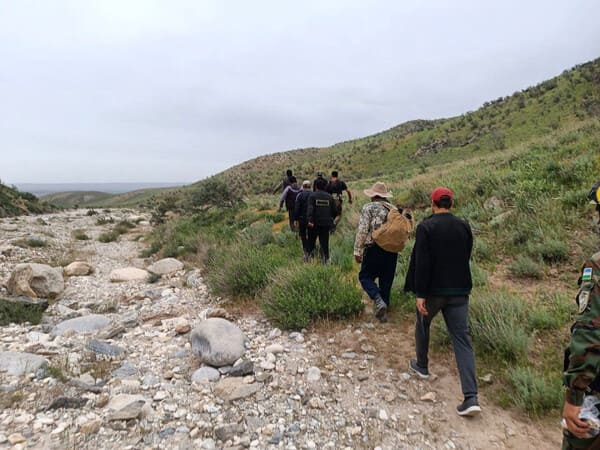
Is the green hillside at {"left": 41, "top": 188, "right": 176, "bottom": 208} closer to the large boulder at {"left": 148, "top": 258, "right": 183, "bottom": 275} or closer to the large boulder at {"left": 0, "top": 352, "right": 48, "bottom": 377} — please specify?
the large boulder at {"left": 148, "top": 258, "right": 183, "bottom": 275}

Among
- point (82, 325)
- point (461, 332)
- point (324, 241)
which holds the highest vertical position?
point (324, 241)

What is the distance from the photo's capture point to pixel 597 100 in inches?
867

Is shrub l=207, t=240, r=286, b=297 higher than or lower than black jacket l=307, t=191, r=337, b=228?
lower

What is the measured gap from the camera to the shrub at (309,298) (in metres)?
4.98

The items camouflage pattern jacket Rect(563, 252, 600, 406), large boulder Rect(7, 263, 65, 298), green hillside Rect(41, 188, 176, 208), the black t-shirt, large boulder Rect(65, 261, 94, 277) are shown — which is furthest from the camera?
green hillside Rect(41, 188, 176, 208)

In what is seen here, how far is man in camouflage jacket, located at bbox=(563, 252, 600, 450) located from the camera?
1.59 meters

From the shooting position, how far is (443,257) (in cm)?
323

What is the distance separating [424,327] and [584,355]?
2059 mm

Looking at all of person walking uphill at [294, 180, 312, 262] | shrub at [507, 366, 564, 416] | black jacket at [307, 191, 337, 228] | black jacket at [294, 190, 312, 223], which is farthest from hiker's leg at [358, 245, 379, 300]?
black jacket at [294, 190, 312, 223]

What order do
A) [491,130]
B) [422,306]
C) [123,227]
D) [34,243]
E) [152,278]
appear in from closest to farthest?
[422,306] → [152,278] → [34,243] → [123,227] → [491,130]

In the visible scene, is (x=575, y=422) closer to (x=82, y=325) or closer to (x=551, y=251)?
(x=551, y=251)

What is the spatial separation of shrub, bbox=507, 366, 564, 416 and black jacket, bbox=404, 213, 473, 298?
93 cm

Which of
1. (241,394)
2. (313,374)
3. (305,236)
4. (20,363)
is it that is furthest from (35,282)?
(313,374)

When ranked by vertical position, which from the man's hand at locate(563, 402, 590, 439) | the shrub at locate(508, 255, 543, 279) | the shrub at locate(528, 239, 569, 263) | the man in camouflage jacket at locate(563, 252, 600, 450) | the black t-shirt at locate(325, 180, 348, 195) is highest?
the black t-shirt at locate(325, 180, 348, 195)
